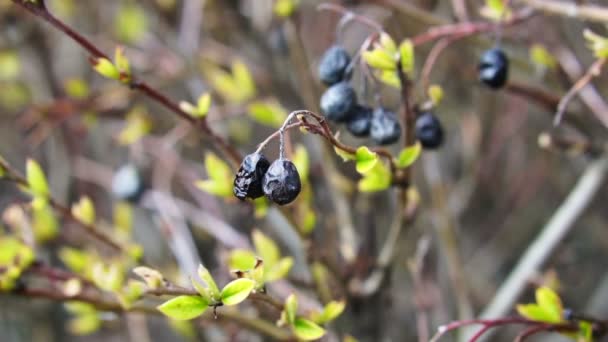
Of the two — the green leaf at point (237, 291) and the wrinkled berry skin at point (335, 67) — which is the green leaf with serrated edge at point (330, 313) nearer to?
the green leaf at point (237, 291)

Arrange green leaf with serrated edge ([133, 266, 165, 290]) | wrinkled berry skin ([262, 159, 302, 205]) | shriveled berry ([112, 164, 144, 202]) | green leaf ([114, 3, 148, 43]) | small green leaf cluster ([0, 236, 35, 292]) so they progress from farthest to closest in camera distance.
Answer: green leaf ([114, 3, 148, 43]) → shriveled berry ([112, 164, 144, 202]) → small green leaf cluster ([0, 236, 35, 292]) → green leaf with serrated edge ([133, 266, 165, 290]) → wrinkled berry skin ([262, 159, 302, 205])

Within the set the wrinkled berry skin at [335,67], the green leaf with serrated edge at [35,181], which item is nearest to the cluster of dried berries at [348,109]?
the wrinkled berry skin at [335,67]

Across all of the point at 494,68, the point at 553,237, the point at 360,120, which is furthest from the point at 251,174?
the point at 553,237

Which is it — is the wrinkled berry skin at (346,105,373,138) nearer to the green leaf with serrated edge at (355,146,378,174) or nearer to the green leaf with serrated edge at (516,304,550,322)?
the green leaf with serrated edge at (355,146,378,174)

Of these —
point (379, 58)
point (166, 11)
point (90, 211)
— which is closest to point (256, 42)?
point (166, 11)

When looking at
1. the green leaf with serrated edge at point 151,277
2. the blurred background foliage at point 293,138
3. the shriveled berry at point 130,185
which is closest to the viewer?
the green leaf with serrated edge at point 151,277

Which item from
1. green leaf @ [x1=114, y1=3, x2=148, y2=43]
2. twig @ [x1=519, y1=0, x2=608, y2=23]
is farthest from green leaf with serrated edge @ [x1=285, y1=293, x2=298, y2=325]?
green leaf @ [x1=114, y1=3, x2=148, y2=43]
